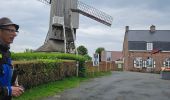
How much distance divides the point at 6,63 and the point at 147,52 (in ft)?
247

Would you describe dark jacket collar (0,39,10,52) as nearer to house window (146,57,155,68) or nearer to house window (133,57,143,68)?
house window (146,57,155,68)

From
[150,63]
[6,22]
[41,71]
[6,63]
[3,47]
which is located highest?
[150,63]

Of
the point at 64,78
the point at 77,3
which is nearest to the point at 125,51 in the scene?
the point at 77,3

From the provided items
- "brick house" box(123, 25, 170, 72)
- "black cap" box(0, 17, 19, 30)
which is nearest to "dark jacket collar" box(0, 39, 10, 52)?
"black cap" box(0, 17, 19, 30)

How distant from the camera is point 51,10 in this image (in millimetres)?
50094

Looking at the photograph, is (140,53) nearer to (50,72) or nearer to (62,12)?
(62,12)

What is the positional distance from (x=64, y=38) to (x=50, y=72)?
80.2 ft

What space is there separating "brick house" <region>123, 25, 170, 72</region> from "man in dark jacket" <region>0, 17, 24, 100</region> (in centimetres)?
7214

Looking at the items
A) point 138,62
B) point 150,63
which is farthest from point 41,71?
point 138,62

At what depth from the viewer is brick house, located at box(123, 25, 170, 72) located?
257 ft

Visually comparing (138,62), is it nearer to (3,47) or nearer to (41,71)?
(41,71)

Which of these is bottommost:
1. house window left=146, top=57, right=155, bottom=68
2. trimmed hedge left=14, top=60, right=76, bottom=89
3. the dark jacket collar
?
trimmed hedge left=14, top=60, right=76, bottom=89

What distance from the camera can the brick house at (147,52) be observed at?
7831cm

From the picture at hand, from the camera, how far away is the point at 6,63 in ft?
18.2
